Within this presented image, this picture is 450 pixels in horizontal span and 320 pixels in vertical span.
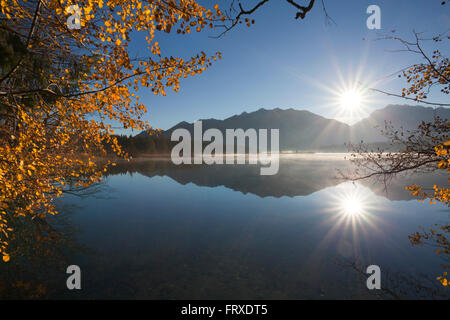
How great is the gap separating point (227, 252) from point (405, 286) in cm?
713

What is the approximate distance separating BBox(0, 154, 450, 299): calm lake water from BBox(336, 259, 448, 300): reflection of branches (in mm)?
39

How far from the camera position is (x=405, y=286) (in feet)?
23.6

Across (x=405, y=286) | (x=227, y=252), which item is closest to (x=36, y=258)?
(x=227, y=252)

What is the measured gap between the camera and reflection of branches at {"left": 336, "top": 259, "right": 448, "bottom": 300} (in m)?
6.64

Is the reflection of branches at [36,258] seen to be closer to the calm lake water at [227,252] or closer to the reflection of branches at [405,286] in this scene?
the calm lake water at [227,252]

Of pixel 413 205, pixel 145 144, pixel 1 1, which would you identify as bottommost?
pixel 413 205

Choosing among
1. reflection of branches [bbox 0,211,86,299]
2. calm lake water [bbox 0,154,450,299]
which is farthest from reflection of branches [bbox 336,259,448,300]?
reflection of branches [bbox 0,211,86,299]

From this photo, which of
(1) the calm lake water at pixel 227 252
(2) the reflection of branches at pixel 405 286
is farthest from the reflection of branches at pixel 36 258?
(2) the reflection of branches at pixel 405 286

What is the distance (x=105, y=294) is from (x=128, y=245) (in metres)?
4.07

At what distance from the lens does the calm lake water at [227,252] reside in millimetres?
6906

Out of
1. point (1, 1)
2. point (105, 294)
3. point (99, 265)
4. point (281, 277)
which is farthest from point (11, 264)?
point (281, 277)

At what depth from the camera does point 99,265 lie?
840cm

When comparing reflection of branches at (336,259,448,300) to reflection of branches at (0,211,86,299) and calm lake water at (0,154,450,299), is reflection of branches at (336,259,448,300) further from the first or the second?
reflection of branches at (0,211,86,299)
